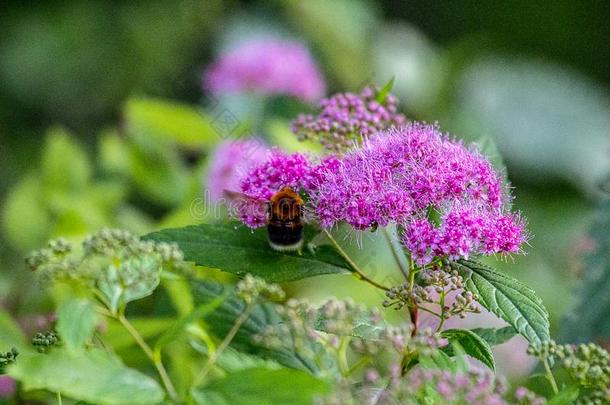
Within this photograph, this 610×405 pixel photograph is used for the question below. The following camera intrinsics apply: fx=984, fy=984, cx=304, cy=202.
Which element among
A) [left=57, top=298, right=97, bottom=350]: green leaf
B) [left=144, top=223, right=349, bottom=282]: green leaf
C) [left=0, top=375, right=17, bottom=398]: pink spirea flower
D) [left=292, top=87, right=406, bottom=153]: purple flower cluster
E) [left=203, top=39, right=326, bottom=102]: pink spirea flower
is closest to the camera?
[left=57, top=298, right=97, bottom=350]: green leaf

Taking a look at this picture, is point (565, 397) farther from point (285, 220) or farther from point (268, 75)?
point (268, 75)

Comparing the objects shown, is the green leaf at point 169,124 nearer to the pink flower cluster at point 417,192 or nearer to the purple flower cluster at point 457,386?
the pink flower cluster at point 417,192

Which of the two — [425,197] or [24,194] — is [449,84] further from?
[425,197]

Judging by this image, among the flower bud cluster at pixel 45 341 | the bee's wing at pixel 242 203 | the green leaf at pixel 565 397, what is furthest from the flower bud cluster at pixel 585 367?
the flower bud cluster at pixel 45 341

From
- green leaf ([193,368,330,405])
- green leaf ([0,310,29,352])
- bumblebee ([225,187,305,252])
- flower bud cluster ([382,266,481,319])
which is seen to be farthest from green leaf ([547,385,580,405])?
green leaf ([0,310,29,352])

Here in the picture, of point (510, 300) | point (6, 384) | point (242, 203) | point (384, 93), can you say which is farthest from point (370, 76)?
point (510, 300)

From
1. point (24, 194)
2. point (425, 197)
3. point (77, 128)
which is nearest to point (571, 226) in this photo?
point (77, 128)

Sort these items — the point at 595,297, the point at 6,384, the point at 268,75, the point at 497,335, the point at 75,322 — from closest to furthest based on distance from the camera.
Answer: the point at 75,322
the point at 497,335
the point at 6,384
the point at 595,297
the point at 268,75

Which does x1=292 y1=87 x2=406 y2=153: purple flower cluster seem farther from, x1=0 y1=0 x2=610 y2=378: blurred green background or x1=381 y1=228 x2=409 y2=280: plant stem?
x1=0 y1=0 x2=610 y2=378: blurred green background
